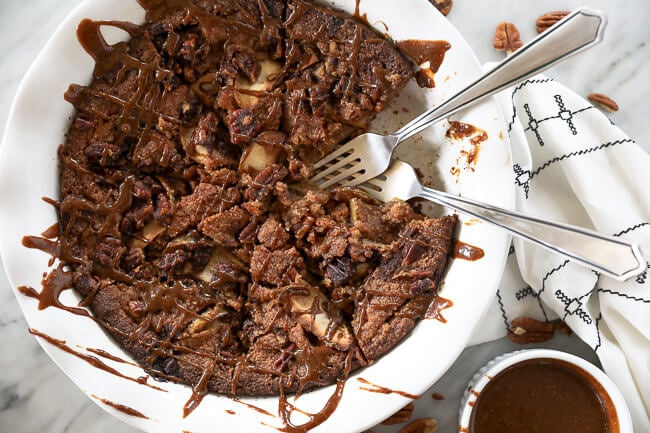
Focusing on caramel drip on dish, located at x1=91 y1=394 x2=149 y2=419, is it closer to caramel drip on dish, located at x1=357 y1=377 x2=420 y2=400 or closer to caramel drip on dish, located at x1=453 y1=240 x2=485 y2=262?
caramel drip on dish, located at x1=357 y1=377 x2=420 y2=400

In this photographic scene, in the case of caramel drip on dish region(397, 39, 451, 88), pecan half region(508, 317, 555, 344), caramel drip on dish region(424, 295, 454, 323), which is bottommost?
pecan half region(508, 317, 555, 344)

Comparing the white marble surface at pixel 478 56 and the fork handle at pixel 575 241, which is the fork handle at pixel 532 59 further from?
the white marble surface at pixel 478 56

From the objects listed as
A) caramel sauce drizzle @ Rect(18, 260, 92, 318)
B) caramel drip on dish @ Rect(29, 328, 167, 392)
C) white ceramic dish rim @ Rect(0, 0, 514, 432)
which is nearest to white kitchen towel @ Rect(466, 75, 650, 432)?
white ceramic dish rim @ Rect(0, 0, 514, 432)

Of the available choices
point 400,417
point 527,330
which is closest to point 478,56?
point 527,330

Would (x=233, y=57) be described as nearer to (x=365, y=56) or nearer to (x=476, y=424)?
(x=365, y=56)

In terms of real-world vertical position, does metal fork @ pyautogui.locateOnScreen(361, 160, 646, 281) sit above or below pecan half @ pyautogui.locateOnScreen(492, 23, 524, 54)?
below

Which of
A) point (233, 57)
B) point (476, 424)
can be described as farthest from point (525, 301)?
point (233, 57)
